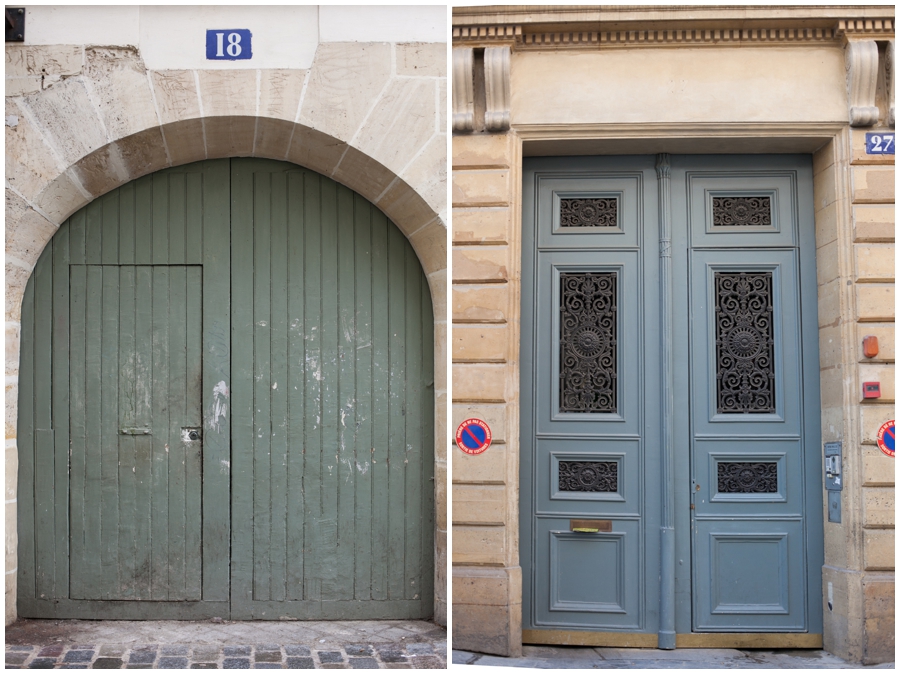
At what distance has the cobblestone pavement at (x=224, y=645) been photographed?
489cm

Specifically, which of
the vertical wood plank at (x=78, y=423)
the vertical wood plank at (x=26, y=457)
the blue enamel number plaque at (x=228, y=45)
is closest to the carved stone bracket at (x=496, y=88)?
the blue enamel number plaque at (x=228, y=45)

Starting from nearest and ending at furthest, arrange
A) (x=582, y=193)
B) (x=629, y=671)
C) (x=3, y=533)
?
(x=629, y=671)
(x=3, y=533)
(x=582, y=193)

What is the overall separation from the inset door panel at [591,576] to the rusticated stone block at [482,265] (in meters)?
1.59

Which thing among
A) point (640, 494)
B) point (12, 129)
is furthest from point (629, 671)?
point (12, 129)

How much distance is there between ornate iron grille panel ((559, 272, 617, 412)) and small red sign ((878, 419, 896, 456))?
5.10 ft

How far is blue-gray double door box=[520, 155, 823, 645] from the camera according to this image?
547 cm

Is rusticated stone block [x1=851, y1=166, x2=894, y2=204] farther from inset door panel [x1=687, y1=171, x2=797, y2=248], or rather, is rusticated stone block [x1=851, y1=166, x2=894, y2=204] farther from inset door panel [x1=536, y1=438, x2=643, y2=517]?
inset door panel [x1=536, y1=438, x2=643, y2=517]

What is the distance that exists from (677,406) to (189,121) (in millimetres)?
3465

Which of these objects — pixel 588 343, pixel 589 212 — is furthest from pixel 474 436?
pixel 589 212

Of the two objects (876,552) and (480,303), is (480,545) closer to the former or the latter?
(480,303)

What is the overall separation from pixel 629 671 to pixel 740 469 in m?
1.44

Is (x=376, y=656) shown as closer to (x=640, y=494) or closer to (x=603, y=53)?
(x=640, y=494)

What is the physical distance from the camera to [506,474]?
527 cm

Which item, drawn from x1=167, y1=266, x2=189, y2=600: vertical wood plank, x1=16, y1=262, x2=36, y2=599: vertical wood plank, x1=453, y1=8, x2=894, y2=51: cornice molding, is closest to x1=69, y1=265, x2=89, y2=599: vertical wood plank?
x1=16, y1=262, x2=36, y2=599: vertical wood plank
